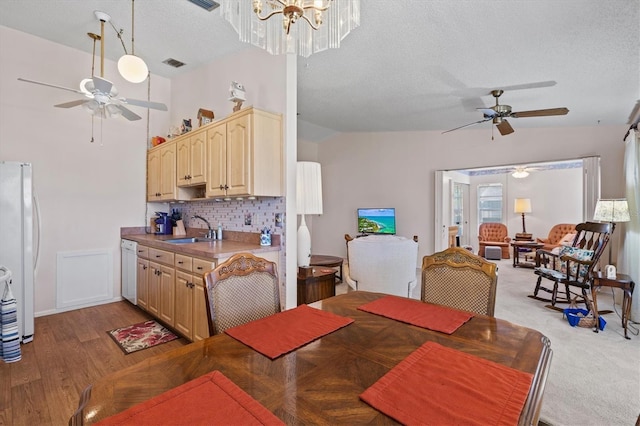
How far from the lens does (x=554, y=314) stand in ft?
12.6

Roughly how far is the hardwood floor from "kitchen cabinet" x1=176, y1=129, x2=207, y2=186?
169cm

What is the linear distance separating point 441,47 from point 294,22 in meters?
1.90

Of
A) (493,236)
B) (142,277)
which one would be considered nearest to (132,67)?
(142,277)

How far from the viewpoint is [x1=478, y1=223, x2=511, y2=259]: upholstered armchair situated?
27.4 feet

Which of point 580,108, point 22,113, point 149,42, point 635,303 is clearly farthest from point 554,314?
point 22,113

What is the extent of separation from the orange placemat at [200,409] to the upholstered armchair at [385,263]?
2.21m

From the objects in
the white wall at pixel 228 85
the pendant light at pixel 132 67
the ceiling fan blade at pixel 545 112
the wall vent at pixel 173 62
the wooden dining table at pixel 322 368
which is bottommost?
the wooden dining table at pixel 322 368

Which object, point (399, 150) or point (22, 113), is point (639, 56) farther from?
point (22, 113)

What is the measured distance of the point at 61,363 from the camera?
2.52m

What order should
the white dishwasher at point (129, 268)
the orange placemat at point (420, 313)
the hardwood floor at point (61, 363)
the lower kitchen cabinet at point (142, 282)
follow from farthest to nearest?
the white dishwasher at point (129, 268) < the lower kitchen cabinet at point (142, 282) < the hardwood floor at point (61, 363) < the orange placemat at point (420, 313)

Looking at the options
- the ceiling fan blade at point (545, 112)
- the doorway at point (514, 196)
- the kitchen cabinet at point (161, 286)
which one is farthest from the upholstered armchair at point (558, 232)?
the kitchen cabinet at point (161, 286)

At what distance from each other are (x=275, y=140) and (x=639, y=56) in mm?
3364

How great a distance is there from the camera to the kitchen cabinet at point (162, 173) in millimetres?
3895

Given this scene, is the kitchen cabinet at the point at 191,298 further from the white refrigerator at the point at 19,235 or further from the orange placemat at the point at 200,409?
the orange placemat at the point at 200,409
